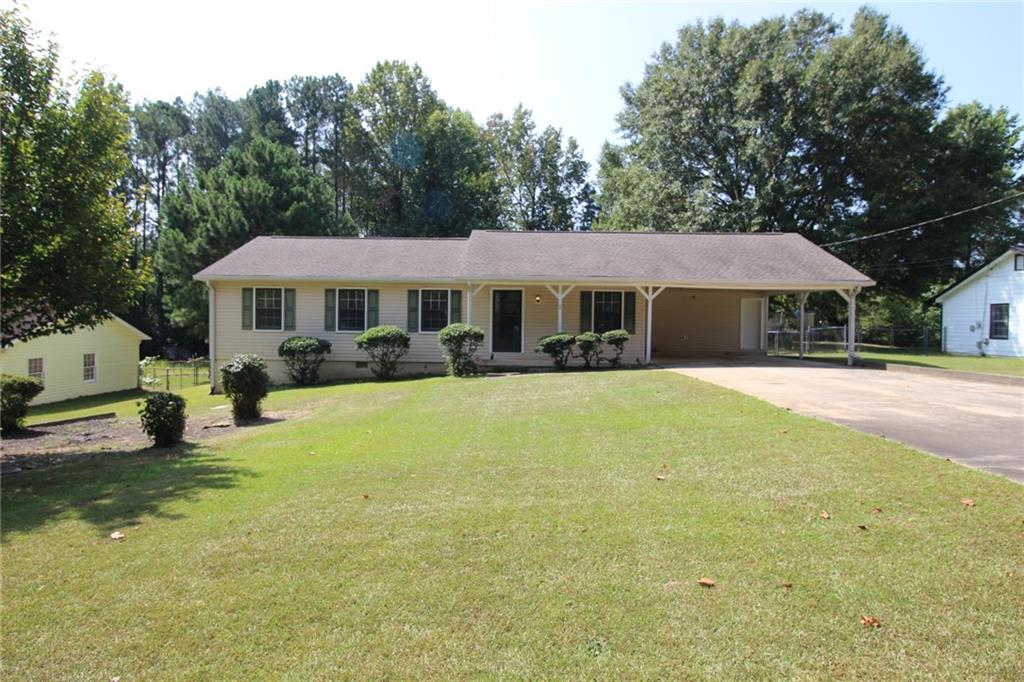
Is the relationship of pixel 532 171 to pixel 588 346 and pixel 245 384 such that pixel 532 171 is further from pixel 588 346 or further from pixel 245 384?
pixel 245 384

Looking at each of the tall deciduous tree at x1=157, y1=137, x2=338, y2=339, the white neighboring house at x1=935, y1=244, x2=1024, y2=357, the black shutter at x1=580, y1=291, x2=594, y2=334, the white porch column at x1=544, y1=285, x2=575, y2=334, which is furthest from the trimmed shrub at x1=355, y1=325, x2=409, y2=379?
the white neighboring house at x1=935, y1=244, x2=1024, y2=357

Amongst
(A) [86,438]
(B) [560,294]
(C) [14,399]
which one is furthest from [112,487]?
(B) [560,294]

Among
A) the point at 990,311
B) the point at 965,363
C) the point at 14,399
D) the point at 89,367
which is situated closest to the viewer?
the point at 14,399

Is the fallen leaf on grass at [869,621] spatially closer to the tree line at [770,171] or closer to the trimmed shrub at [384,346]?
the trimmed shrub at [384,346]

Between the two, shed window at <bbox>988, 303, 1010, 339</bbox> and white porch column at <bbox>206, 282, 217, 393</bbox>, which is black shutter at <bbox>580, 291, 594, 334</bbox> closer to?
white porch column at <bbox>206, 282, 217, 393</bbox>

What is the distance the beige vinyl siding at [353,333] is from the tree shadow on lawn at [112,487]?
1048 centimetres

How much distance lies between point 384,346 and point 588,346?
6082 millimetres

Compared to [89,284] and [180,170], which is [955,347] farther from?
[180,170]

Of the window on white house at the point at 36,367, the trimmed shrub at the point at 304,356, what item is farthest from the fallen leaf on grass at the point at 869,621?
Result: the window on white house at the point at 36,367

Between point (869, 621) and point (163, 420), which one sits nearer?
point (869, 621)

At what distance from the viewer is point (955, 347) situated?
94.2 ft

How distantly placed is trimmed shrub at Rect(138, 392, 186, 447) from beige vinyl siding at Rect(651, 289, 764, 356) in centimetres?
1676

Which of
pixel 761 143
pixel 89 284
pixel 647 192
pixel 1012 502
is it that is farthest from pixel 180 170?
pixel 1012 502

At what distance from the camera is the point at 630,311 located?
19.6m
